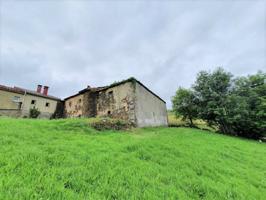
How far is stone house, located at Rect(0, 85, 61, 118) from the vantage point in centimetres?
1856

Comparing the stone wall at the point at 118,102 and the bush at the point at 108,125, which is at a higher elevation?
the stone wall at the point at 118,102

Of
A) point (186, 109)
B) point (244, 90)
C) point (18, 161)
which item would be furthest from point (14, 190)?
point (244, 90)

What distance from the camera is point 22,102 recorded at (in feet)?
64.5

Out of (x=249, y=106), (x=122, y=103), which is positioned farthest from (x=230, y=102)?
(x=122, y=103)

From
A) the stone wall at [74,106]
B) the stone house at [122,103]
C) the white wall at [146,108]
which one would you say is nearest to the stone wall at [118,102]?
the stone house at [122,103]

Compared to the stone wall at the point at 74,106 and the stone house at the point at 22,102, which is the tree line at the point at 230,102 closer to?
the stone wall at the point at 74,106

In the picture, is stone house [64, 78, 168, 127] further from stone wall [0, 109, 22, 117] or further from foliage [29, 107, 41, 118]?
stone wall [0, 109, 22, 117]

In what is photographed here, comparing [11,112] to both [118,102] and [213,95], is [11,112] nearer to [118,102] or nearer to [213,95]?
[118,102]

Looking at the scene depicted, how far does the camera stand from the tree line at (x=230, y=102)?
17.5 meters

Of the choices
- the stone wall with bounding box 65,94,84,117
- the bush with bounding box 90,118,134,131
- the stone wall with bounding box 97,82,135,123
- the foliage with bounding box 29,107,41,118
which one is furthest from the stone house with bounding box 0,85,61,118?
the bush with bounding box 90,118,134,131

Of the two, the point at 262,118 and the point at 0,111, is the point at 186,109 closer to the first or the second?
the point at 262,118

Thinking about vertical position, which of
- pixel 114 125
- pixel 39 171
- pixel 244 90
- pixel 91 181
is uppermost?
pixel 244 90

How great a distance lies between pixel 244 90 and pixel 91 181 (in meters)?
22.9

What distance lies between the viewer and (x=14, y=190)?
258cm
